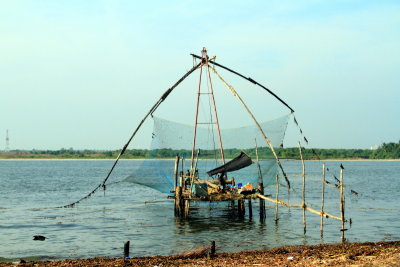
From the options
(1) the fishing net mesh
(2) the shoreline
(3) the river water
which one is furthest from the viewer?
(1) the fishing net mesh

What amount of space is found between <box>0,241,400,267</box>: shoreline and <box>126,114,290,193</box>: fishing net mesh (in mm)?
6140

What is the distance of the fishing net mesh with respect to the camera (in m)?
17.9

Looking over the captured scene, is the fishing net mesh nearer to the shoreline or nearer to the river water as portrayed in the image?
the river water

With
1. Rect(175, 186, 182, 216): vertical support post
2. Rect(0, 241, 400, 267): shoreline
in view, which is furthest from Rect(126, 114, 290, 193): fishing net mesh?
Rect(0, 241, 400, 267): shoreline

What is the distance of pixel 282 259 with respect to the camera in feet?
35.1

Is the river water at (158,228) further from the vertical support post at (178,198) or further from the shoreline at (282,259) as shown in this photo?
the shoreline at (282,259)

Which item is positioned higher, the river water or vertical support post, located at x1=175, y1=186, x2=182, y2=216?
vertical support post, located at x1=175, y1=186, x2=182, y2=216

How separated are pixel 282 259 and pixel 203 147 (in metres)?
8.94

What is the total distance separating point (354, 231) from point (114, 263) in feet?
28.6

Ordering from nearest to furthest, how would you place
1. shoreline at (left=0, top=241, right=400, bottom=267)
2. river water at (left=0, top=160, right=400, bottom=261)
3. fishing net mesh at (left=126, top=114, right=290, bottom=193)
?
1. shoreline at (left=0, top=241, right=400, bottom=267)
2. river water at (left=0, top=160, right=400, bottom=261)
3. fishing net mesh at (left=126, top=114, right=290, bottom=193)

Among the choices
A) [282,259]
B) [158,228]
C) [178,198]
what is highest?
[178,198]

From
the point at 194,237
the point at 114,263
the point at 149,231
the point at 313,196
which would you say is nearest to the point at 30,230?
the point at 149,231

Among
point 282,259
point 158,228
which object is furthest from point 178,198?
point 282,259

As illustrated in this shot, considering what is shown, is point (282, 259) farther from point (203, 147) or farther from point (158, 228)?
point (203, 147)
